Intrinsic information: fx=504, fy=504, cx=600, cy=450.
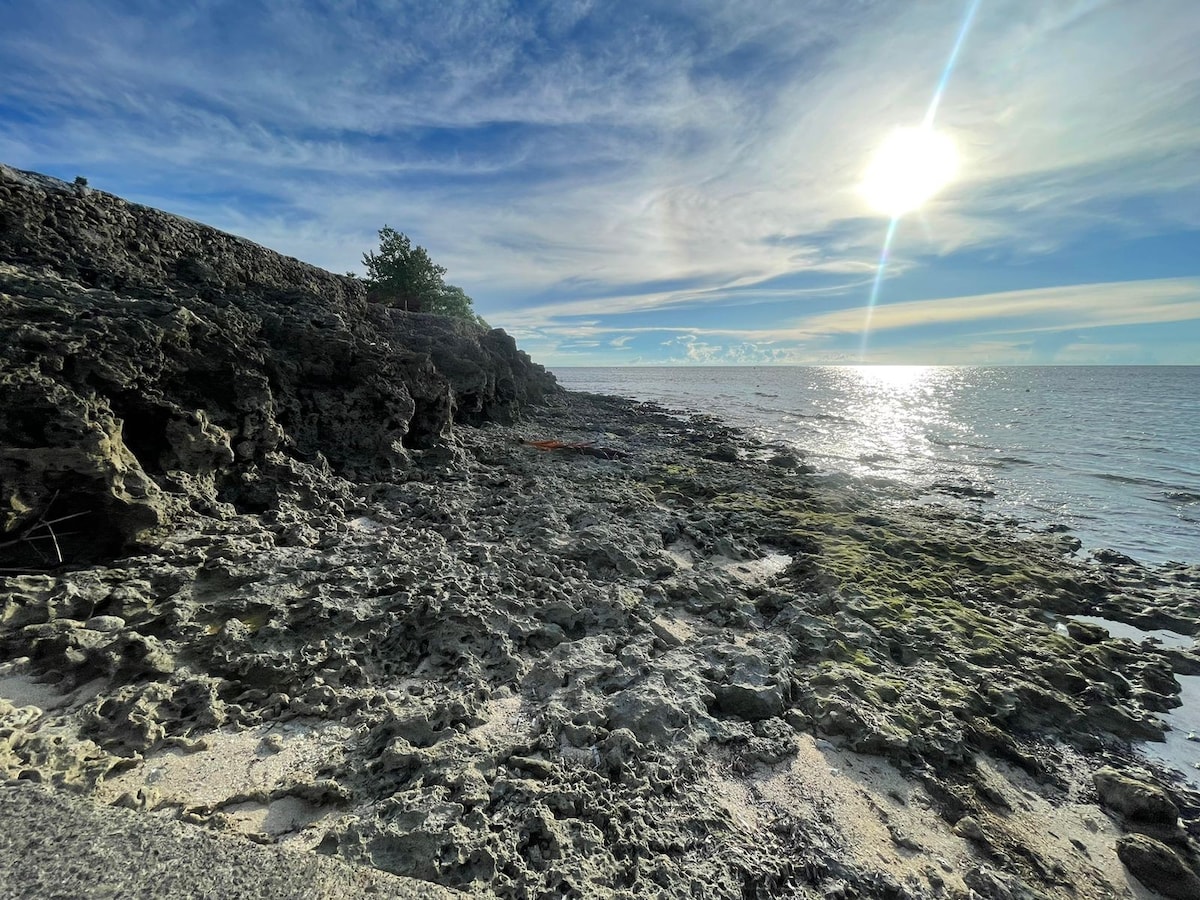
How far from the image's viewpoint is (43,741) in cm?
405

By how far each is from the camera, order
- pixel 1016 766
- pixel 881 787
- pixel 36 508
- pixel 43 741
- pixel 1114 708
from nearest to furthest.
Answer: pixel 43 741 < pixel 881 787 < pixel 1016 766 < pixel 36 508 < pixel 1114 708

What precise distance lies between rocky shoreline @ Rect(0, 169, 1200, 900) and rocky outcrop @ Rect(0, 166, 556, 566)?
6cm

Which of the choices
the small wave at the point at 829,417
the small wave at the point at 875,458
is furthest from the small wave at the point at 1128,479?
the small wave at the point at 829,417

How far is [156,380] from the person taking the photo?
8273 mm

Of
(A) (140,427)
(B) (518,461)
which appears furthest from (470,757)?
(B) (518,461)

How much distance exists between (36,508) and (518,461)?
36.9 ft

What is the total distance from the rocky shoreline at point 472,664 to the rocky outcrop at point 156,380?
58 mm

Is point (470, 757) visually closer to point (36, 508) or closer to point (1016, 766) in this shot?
point (1016, 766)

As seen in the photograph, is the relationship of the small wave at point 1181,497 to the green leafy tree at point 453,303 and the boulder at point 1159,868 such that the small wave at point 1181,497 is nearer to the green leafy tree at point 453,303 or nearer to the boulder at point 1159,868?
the boulder at point 1159,868

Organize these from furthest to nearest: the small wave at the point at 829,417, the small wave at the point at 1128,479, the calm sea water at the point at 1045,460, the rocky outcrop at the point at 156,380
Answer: the small wave at the point at 829,417
the small wave at the point at 1128,479
the calm sea water at the point at 1045,460
the rocky outcrop at the point at 156,380

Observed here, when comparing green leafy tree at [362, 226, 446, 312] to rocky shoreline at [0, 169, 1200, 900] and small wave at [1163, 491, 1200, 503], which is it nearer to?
rocky shoreline at [0, 169, 1200, 900]

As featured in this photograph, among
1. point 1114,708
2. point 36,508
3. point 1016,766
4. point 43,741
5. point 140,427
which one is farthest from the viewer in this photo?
point 140,427

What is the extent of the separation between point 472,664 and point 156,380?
7.18 metres

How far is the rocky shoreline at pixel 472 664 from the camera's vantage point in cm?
401
